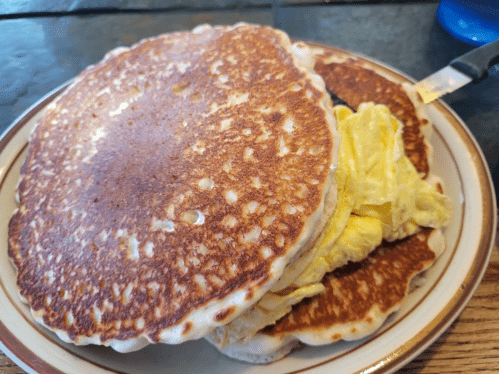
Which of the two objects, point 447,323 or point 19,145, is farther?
point 19,145

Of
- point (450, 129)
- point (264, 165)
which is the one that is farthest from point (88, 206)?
point (450, 129)

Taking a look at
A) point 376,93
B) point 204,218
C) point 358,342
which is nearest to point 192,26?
point 376,93

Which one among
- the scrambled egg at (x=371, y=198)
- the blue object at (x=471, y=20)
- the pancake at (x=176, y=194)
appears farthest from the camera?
the blue object at (x=471, y=20)

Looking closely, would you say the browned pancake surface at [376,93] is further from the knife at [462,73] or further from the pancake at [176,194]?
the pancake at [176,194]

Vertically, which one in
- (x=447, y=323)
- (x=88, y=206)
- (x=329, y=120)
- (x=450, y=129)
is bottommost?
(x=447, y=323)

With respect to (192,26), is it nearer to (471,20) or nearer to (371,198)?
(471,20)

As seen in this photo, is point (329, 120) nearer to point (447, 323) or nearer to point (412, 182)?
point (412, 182)

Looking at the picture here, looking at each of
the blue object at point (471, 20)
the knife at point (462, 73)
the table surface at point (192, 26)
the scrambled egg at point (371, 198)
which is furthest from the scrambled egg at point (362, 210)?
the blue object at point (471, 20)

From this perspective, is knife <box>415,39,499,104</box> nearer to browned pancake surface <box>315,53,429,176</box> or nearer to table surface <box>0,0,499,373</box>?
browned pancake surface <box>315,53,429,176</box>
